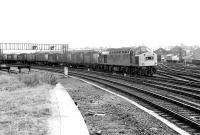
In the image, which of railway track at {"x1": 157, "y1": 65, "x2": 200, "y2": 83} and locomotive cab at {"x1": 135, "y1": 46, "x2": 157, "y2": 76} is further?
locomotive cab at {"x1": 135, "y1": 46, "x2": 157, "y2": 76}

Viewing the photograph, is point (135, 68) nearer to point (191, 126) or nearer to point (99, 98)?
point (99, 98)

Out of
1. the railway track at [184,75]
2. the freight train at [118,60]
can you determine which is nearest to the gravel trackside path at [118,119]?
the railway track at [184,75]

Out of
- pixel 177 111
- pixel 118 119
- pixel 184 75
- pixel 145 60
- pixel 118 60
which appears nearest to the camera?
pixel 118 119

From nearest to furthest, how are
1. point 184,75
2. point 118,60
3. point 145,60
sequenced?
point 145,60 → point 184,75 → point 118,60

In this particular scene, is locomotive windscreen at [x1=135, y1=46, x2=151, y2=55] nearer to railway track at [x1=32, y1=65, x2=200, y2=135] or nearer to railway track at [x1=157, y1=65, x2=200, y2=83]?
railway track at [x1=157, y1=65, x2=200, y2=83]

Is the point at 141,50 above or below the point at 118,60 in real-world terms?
above

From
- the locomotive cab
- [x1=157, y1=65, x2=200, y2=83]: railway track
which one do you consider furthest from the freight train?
[x1=157, y1=65, x2=200, y2=83]: railway track

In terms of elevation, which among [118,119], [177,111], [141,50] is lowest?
[118,119]

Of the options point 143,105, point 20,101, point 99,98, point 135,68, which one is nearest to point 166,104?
point 143,105

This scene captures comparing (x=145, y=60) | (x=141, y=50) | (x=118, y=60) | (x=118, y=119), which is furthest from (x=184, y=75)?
(x=118, y=119)

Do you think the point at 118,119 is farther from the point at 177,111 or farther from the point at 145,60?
the point at 145,60

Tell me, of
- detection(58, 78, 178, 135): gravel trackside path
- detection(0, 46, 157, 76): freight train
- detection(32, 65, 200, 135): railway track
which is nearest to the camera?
detection(58, 78, 178, 135): gravel trackside path

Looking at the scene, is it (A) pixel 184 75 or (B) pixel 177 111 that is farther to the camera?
(A) pixel 184 75

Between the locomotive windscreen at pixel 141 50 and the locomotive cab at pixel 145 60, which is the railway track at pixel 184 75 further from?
the locomotive windscreen at pixel 141 50
